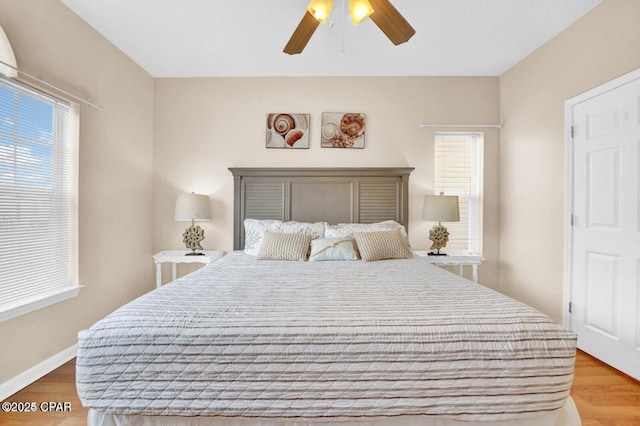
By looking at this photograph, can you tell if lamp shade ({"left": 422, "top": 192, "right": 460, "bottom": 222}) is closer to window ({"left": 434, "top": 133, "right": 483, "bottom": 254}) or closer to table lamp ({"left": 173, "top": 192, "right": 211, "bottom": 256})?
window ({"left": 434, "top": 133, "right": 483, "bottom": 254})

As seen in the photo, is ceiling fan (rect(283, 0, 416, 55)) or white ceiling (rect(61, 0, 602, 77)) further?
white ceiling (rect(61, 0, 602, 77))

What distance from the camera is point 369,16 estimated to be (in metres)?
1.79

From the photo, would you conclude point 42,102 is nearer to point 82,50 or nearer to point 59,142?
point 59,142

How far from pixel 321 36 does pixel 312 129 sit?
104cm

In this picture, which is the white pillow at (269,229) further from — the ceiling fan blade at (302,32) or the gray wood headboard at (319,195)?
the ceiling fan blade at (302,32)

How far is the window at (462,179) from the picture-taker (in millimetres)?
3637

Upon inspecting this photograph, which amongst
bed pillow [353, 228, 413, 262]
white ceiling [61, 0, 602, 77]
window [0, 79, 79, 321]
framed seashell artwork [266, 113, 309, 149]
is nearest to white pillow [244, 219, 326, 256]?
bed pillow [353, 228, 413, 262]

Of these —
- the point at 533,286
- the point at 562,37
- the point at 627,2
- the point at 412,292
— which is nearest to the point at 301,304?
the point at 412,292

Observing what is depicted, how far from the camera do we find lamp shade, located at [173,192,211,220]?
3.25 meters

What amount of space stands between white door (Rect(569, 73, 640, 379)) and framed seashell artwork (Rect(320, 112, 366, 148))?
191 centimetres

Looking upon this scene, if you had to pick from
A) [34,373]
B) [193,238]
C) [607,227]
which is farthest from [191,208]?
[607,227]

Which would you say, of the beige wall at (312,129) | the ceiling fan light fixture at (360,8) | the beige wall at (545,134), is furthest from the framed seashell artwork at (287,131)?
the beige wall at (545,134)

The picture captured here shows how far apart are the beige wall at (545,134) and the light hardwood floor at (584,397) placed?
671mm

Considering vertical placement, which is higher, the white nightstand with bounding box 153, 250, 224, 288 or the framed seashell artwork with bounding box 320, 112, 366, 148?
the framed seashell artwork with bounding box 320, 112, 366, 148
